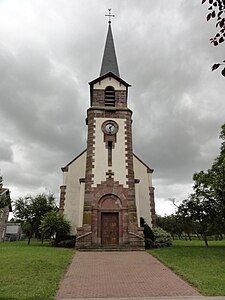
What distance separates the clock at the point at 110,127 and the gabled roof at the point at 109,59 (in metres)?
6.79

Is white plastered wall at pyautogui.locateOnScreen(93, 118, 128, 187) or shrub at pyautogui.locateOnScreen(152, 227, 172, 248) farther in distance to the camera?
white plastered wall at pyautogui.locateOnScreen(93, 118, 128, 187)

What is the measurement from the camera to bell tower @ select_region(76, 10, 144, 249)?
20.9m

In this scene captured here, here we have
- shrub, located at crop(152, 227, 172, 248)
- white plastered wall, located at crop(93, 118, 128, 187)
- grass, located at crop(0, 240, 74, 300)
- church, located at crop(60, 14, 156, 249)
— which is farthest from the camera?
white plastered wall, located at crop(93, 118, 128, 187)

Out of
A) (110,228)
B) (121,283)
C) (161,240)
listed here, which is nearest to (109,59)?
(110,228)

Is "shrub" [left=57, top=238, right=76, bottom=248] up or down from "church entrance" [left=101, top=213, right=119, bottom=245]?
down

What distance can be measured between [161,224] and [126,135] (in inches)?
1715

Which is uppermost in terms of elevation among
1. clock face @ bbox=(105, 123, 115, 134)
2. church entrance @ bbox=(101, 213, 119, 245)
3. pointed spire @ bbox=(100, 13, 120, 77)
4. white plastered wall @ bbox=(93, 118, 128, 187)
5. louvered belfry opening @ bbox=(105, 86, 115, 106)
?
pointed spire @ bbox=(100, 13, 120, 77)

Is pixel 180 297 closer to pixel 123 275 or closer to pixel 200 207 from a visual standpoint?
pixel 123 275

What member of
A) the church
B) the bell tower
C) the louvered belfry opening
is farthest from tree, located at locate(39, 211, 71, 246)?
the louvered belfry opening

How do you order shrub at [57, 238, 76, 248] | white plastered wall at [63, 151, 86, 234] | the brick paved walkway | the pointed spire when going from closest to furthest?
the brick paved walkway
shrub at [57, 238, 76, 248]
white plastered wall at [63, 151, 86, 234]
the pointed spire

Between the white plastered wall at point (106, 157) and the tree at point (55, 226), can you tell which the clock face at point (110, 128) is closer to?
the white plastered wall at point (106, 157)

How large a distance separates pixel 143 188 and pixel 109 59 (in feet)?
49.6

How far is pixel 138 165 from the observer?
102ft

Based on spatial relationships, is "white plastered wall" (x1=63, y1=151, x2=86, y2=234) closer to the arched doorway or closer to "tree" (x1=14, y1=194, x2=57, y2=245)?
the arched doorway
